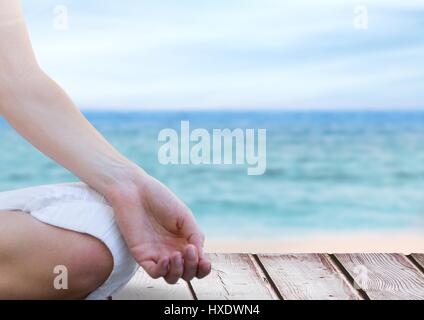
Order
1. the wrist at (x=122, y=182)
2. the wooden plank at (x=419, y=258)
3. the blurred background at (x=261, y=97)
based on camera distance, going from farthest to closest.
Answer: the blurred background at (x=261, y=97)
the wooden plank at (x=419, y=258)
the wrist at (x=122, y=182)

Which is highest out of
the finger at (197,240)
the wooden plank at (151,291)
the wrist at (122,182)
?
the wrist at (122,182)

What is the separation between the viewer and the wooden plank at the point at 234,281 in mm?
1646

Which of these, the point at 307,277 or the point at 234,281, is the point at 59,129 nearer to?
A: the point at 234,281

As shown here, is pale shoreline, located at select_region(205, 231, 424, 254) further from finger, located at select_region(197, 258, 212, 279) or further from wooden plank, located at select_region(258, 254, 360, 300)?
finger, located at select_region(197, 258, 212, 279)

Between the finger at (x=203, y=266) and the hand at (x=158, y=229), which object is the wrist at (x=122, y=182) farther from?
the finger at (x=203, y=266)

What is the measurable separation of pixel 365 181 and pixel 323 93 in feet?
→ 3.50

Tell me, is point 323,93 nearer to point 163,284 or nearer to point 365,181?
point 365,181

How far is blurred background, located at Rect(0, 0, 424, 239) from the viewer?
3039 mm

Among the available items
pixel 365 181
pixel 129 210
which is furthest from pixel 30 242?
pixel 365 181

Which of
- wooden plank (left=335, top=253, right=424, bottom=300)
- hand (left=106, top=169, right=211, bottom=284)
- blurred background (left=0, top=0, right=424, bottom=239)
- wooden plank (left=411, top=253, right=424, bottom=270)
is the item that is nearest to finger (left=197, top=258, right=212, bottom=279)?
hand (left=106, top=169, right=211, bottom=284)

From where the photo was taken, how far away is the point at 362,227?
12.5ft

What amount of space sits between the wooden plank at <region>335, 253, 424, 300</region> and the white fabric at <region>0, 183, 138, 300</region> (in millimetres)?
492

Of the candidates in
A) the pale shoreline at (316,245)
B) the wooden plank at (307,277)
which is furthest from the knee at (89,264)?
the pale shoreline at (316,245)

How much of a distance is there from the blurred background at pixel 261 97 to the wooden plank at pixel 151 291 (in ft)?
3.22
